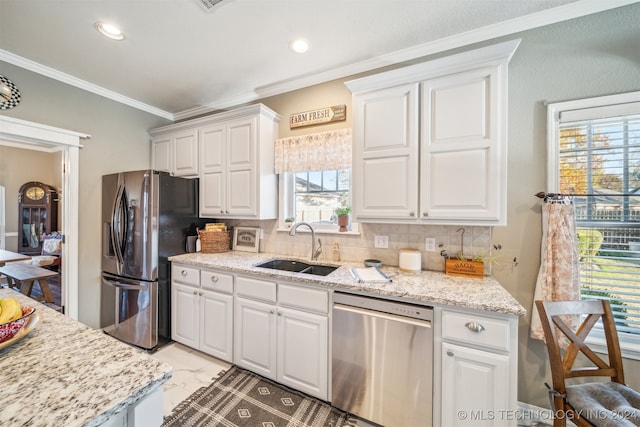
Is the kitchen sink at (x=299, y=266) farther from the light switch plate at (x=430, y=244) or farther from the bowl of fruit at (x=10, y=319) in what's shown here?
the bowl of fruit at (x=10, y=319)

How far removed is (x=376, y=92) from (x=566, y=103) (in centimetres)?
129

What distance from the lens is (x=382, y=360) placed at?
1.54 m

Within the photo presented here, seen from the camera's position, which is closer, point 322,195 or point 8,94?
point 8,94

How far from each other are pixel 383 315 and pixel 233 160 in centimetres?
211

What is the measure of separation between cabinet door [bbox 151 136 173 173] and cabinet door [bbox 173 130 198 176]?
0.32ft

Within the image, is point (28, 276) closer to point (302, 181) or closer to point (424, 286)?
point (302, 181)

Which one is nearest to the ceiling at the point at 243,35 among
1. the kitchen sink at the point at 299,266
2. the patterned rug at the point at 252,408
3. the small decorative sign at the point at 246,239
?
the small decorative sign at the point at 246,239

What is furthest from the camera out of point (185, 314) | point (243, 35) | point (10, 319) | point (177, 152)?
point (177, 152)

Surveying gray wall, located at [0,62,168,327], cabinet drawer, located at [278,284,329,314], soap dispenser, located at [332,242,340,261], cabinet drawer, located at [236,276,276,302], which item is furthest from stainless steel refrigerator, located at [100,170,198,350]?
soap dispenser, located at [332,242,340,261]

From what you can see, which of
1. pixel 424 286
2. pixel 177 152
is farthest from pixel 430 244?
pixel 177 152

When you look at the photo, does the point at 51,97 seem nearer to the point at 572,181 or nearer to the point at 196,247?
the point at 196,247

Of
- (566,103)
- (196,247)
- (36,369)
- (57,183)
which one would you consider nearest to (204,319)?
(196,247)

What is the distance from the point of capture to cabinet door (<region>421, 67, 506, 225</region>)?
62.7 inches

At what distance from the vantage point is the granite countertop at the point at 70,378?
562 millimetres
